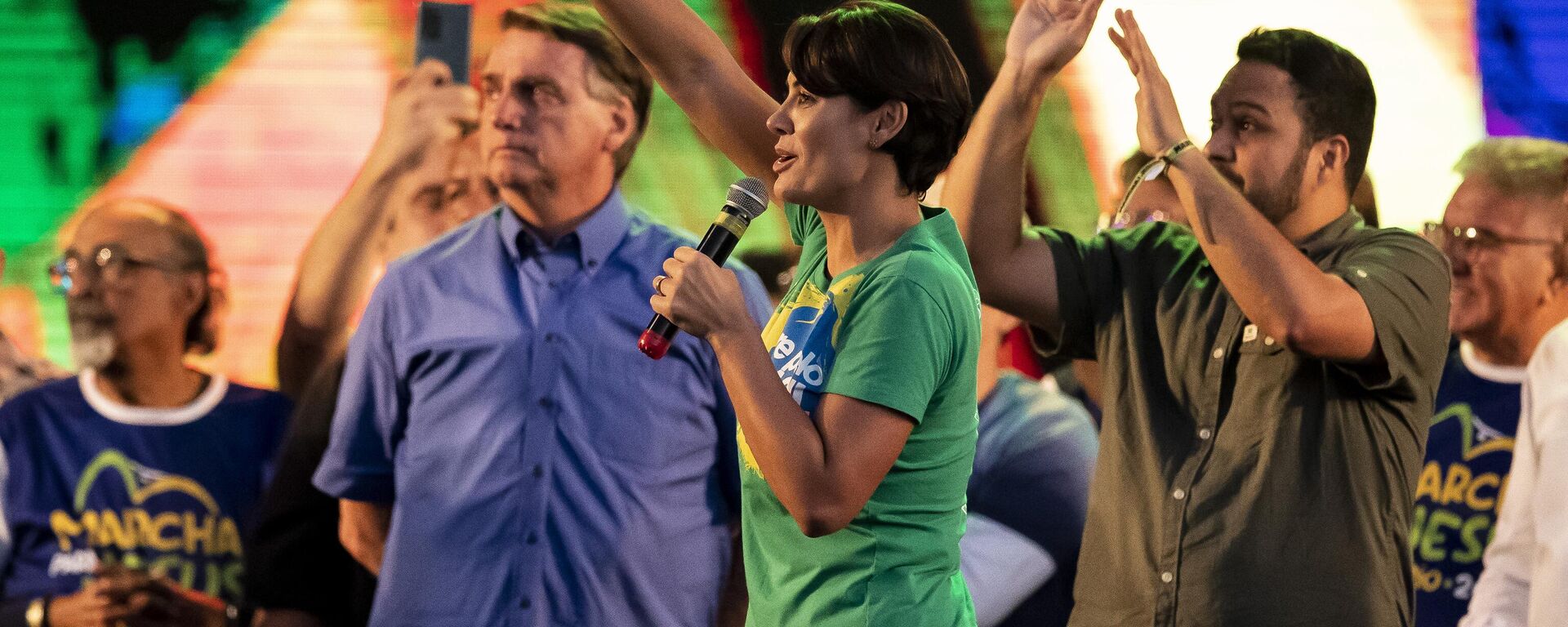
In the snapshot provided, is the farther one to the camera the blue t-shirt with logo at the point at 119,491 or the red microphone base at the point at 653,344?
the blue t-shirt with logo at the point at 119,491

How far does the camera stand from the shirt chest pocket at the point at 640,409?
3.13m

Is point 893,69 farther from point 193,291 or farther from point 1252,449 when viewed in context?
point 193,291

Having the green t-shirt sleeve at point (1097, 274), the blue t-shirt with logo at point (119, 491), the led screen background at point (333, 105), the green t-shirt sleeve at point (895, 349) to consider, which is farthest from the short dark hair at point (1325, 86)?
the blue t-shirt with logo at point (119, 491)

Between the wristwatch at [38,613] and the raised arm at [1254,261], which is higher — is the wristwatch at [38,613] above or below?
below

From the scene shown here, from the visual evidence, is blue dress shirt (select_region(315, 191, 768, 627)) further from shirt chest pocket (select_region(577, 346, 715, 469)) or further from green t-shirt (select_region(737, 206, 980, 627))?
green t-shirt (select_region(737, 206, 980, 627))

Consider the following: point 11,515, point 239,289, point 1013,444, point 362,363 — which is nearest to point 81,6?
point 239,289

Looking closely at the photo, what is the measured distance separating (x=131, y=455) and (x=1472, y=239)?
11.1 feet

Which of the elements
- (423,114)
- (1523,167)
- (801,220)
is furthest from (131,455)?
(1523,167)

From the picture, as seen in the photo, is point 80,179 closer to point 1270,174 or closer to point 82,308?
point 82,308

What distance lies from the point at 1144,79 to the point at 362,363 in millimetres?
1713

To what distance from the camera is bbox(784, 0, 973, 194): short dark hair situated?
72.2 inches

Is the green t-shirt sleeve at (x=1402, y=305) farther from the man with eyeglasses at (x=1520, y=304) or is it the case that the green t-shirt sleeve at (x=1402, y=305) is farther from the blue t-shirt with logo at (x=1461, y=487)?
the blue t-shirt with logo at (x=1461, y=487)

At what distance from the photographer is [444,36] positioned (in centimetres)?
434

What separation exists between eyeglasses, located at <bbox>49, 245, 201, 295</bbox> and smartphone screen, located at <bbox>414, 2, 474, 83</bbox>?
939 millimetres
